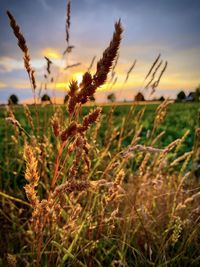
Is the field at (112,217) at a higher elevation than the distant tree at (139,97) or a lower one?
lower

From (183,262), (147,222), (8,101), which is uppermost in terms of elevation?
(8,101)

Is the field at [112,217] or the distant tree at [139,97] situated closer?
the field at [112,217]

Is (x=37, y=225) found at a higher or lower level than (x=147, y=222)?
higher

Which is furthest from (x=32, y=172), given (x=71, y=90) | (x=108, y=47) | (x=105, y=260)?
(x=105, y=260)

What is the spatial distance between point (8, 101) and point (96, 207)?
4.49 ft

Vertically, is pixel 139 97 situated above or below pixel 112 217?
above

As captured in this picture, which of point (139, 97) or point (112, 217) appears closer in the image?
point (112, 217)

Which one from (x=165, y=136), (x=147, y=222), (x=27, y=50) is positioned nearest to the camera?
(x=27, y=50)

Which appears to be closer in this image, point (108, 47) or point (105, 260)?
point (108, 47)

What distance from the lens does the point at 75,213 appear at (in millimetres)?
1434

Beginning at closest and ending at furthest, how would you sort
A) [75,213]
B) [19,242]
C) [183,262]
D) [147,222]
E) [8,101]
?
1. [75,213]
2. [183,262]
3. [147,222]
4. [19,242]
5. [8,101]

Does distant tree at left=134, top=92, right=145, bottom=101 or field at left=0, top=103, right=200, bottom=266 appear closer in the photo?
field at left=0, top=103, right=200, bottom=266

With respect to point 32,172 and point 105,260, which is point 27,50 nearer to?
point 32,172

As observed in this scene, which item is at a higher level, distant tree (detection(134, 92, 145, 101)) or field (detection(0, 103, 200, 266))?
distant tree (detection(134, 92, 145, 101))
